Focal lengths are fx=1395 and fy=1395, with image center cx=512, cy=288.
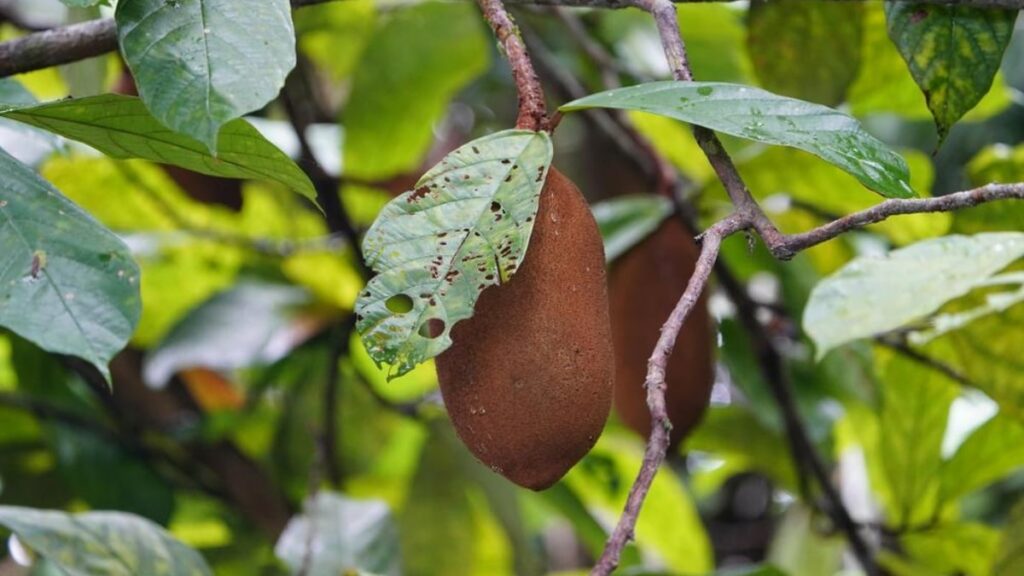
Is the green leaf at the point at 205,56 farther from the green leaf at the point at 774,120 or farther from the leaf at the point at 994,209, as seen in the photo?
the leaf at the point at 994,209

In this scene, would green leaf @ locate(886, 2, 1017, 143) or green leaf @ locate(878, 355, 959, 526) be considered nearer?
green leaf @ locate(886, 2, 1017, 143)

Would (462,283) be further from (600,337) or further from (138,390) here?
(138,390)

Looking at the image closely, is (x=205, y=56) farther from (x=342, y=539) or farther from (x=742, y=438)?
(x=742, y=438)

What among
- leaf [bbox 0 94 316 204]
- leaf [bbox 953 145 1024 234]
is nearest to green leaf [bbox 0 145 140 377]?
leaf [bbox 0 94 316 204]

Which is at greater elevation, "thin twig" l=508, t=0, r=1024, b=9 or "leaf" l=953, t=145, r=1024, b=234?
"thin twig" l=508, t=0, r=1024, b=9

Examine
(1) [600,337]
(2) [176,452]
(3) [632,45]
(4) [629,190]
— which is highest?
(1) [600,337]

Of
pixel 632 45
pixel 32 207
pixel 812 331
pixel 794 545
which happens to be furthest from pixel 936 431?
pixel 32 207

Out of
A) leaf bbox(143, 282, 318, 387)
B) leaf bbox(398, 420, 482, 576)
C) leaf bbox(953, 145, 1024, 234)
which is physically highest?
leaf bbox(953, 145, 1024, 234)

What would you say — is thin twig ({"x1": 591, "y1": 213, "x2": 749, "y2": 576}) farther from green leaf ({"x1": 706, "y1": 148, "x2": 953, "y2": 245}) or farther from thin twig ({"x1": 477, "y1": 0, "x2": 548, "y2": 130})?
green leaf ({"x1": 706, "y1": 148, "x2": 953, "y2": 245})
